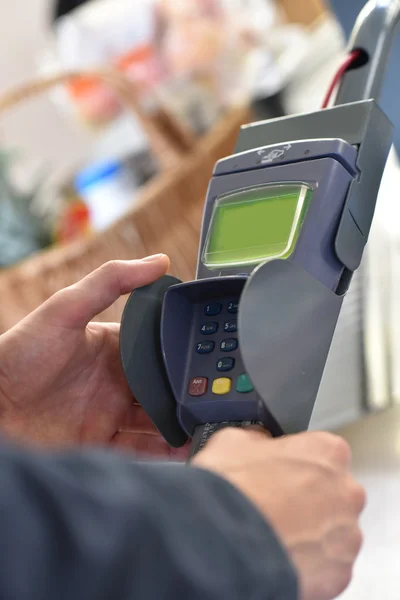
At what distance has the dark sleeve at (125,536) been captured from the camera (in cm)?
22

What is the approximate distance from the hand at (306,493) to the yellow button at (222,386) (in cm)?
7

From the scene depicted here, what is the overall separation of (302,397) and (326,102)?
9.6 inches

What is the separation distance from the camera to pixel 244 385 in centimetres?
41

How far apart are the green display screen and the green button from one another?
0.24ft

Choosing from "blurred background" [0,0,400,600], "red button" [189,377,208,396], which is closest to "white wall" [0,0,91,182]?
"blurred background" [0,0,400,600]

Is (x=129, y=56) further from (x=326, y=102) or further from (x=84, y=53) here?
(x=326, y=102)

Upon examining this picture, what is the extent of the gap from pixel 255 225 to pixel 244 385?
105 mm

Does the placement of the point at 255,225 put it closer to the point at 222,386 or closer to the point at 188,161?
the point at 222,386

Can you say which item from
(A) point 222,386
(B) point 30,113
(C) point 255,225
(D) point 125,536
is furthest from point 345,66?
(B) point 30,113

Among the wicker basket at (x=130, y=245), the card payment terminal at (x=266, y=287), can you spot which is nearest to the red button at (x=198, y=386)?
the card payment terminal at (x=266, y=287)

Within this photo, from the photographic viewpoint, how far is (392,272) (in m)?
0.69

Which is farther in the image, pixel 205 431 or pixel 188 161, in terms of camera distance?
pixel 188 161

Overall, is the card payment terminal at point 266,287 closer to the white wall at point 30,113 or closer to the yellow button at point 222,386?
the yellow button at point 222,386

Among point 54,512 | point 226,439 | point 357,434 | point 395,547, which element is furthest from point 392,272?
point 54,512
